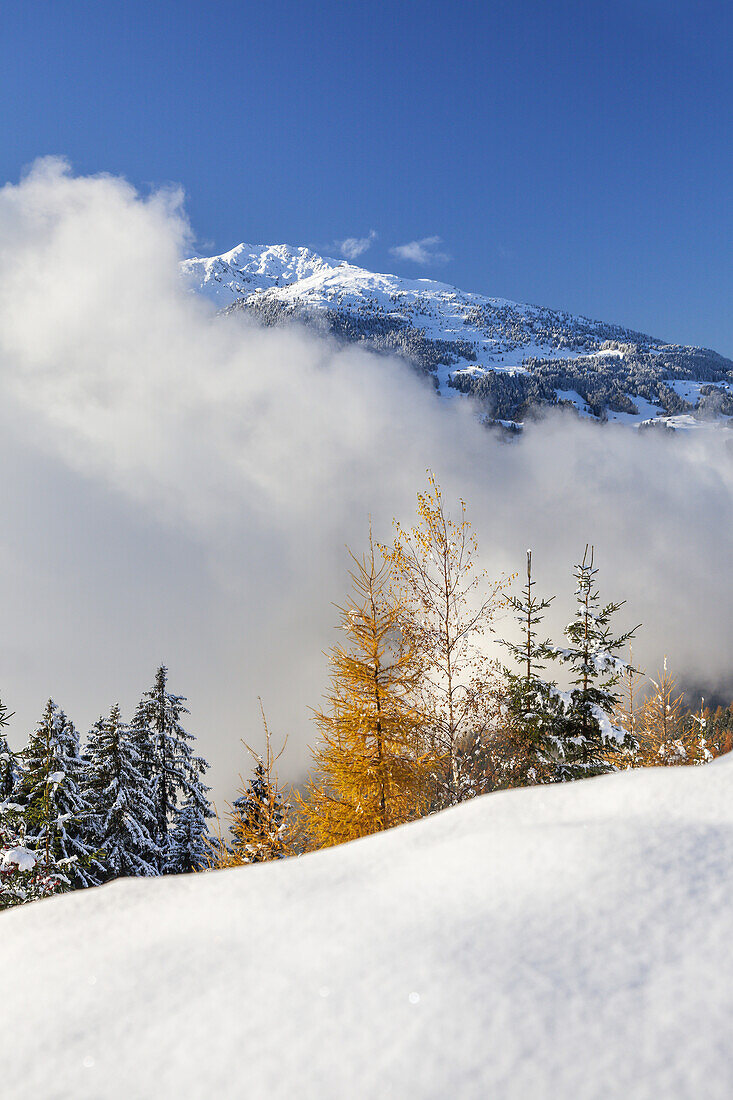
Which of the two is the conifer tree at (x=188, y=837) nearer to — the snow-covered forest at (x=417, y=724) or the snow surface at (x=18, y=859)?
the snow-covered forest at (x=417, y=724)

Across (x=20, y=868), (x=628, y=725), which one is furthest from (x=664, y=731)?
(x=20, y=868)

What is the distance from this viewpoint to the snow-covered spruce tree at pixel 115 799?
20.7 metres

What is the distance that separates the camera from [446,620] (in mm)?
12672

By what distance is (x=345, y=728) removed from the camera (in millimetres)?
11719

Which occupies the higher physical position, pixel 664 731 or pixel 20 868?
pixel 664 731

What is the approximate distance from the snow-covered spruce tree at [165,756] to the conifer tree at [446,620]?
15.5m

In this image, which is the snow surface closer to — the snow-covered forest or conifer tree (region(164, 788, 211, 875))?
the snow-covered forest

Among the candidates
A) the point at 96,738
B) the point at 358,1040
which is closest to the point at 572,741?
the point at 358,1040

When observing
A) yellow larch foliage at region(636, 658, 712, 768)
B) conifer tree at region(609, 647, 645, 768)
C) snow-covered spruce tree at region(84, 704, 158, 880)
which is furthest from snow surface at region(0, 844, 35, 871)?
yellow larch foliage at region(636, 658, 712, 768)

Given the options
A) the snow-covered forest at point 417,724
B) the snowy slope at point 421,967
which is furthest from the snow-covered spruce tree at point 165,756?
the snowy slope at point 421,967

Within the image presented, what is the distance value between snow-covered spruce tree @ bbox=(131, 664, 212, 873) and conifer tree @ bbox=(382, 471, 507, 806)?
15515 mm

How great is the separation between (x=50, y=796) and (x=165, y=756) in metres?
10.9

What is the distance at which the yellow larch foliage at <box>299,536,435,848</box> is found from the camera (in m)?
11.4

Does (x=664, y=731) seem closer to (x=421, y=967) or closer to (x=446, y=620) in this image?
(x=446, y=620)
